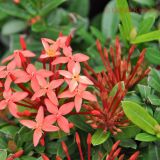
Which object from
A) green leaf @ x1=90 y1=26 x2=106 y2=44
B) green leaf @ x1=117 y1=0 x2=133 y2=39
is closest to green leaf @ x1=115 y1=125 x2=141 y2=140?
green leaf @ x1=117 y1=0 x2=133 y2=39

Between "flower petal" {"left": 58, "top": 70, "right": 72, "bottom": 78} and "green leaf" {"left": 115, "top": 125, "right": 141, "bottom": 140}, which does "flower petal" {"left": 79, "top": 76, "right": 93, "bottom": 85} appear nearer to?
"flower petal" {"left": 58, "top": 70, "right": 72, "bottom": 78}

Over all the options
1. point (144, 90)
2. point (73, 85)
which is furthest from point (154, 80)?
point (73, 85)

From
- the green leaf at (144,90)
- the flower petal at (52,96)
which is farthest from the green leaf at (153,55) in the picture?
the flower petal at (52,96)

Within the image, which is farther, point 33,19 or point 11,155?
point 33,19

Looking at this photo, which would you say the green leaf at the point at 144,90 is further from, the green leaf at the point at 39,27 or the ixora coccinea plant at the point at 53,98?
the green leaf at the point at 39,27

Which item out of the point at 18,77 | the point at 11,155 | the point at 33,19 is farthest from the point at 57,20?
the point at 11,155

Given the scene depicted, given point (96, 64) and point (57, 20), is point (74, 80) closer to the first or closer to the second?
point (96, 64)
